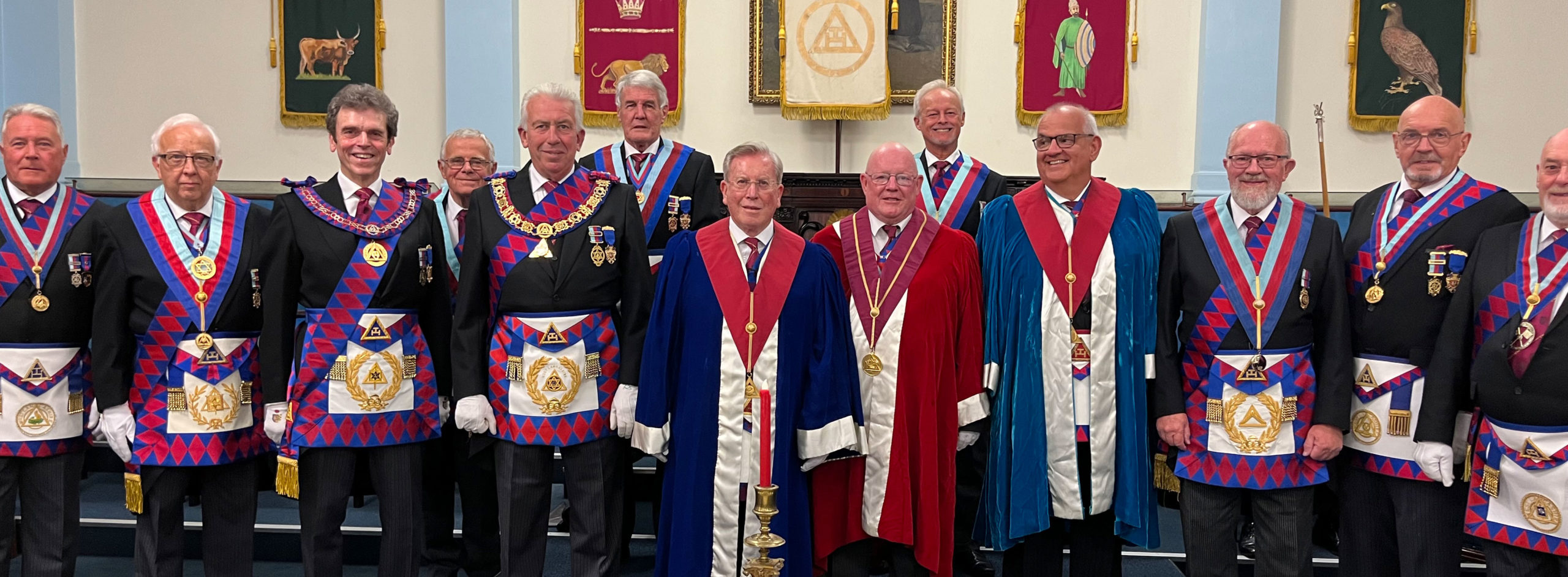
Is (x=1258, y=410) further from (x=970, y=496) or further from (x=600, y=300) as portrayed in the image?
(x=600, y=300)

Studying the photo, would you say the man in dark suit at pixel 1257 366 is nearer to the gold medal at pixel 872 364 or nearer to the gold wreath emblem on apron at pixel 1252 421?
the gold wreath emblem on apron at pixel 1252 421

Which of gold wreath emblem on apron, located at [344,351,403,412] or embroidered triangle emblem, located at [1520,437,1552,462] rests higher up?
gold wreath emblem on apron, located at [344,351,403,412]

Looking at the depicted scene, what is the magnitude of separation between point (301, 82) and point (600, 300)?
5694 mm

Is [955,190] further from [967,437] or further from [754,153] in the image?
[754,153]

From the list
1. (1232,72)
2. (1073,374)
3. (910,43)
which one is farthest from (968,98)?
(1073,374)

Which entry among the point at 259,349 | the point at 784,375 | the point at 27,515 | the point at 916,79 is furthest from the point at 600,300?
the point at 916,79

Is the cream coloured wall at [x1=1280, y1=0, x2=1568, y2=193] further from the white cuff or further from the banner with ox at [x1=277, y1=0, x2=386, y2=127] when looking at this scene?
the banner with ox at [x1=277, y1=0, x2=386, y2=127]

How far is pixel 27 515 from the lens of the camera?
3414mm

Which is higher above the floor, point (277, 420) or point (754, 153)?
point (754, 153)

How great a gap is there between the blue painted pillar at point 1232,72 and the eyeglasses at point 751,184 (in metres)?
4.97

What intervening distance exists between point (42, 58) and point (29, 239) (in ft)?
17.9

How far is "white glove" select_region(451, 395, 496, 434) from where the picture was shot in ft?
10.4

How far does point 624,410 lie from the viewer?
10.6 feet

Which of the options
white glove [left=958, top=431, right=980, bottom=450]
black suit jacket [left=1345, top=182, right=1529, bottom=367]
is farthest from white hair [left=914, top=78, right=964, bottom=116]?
black suit jacket [left=1345, top=182, right=1529, bottom=367]
